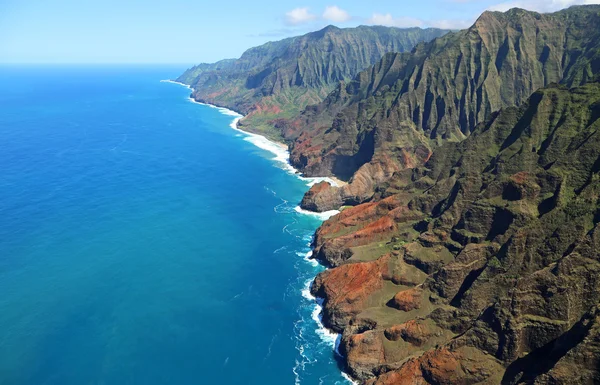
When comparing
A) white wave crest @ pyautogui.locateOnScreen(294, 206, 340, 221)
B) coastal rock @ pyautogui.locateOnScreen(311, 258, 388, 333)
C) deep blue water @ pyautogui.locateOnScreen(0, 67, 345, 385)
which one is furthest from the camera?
white wave crest @ pyautogui.locateOnScreen(294, 206, 340, 221)

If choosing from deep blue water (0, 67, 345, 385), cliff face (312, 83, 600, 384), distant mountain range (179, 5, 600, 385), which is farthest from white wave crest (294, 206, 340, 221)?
cliff face (312, 83, 600, 384)

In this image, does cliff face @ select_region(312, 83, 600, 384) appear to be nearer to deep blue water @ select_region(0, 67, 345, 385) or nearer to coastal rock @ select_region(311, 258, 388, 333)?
coastal rock @ select_region(311, 258, 388, 333)

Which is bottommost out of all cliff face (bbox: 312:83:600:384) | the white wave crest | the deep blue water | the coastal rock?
the deep blue water

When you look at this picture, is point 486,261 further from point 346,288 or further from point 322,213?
point 322,213

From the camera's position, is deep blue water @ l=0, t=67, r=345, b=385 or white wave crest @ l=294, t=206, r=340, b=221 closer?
deep blue water @ l=0, t=67, r=345, b=385

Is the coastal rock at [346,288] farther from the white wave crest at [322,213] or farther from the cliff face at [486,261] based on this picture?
the white wave crest at [322,213]

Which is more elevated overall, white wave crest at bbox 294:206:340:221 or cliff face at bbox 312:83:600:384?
cliff face at bbox 312:83:600:384

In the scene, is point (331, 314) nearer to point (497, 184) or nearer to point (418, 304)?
point (418, 304)

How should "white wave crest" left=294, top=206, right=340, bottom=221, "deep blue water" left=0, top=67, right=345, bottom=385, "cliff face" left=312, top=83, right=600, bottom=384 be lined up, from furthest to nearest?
"white wave crest" left=294, top=206, right=340, bottom=221
"deep blue water" left=0, top=67, right=345, bottom=385
"cliff face" left=312, top=83, right=600, bottom=384

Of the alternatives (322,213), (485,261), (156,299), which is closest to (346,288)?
(485,261)
